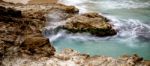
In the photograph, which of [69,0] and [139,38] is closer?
[139,38]

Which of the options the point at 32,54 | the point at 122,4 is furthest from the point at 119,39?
the point at 122,4

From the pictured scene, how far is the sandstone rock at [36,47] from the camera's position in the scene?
28.6 ft

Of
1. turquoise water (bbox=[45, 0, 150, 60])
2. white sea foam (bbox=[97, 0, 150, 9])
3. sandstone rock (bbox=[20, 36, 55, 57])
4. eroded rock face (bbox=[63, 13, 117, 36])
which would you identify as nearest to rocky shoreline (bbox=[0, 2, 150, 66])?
sandstone rock (bbox=[20, 36, 55, 57])

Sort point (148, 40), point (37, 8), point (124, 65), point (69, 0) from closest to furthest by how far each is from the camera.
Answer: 1. point (124, 65)
2. point (148, 40)
3. point (37, 8)
4. point (69, 0)

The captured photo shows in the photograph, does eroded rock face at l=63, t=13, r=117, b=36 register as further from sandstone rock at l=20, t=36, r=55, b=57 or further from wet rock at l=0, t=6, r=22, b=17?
sandstone rock at l=20, t=36, r=55, b=57

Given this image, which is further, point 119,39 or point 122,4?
point 122,4

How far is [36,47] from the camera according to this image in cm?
899

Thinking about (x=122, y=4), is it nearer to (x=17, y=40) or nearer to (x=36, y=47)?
(x=36, y=47)

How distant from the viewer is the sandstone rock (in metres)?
8.73

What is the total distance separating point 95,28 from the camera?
516 inches

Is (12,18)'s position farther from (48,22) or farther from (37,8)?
(37,8)

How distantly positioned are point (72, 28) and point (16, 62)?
A: 5461mm

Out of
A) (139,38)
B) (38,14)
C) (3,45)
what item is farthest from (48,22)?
(3,45)

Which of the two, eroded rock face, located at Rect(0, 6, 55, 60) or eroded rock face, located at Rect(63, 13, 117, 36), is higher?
eroded rock face, located at Rect(0, 6, 55, 60)
